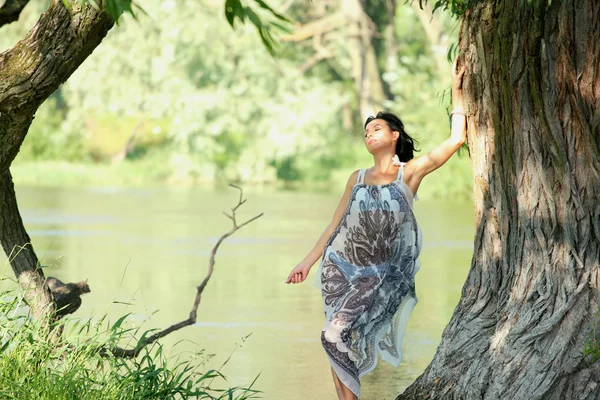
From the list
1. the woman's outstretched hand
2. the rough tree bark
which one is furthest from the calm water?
the rough tree bark

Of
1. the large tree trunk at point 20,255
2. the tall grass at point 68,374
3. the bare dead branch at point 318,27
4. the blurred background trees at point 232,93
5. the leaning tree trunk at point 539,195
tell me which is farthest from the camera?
the bare dead branch at point 318,27

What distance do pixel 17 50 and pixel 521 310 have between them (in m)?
2.84

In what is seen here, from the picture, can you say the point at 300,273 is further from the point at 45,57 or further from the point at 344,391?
the point at 45,57

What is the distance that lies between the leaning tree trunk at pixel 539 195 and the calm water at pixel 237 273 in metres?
1.86

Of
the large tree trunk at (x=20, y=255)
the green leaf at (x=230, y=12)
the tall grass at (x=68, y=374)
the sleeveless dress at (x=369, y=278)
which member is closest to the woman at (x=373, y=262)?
the sleeveless dress at (x=369, y=278)

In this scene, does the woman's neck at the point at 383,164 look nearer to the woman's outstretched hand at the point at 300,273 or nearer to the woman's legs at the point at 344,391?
the woman's outstretched hand at the point at 300,273

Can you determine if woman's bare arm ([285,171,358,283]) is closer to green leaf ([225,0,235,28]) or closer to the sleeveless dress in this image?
the sleeveless dress

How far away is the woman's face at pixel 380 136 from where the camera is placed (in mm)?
6043

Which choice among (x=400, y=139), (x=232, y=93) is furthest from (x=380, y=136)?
(x=232, y=93)

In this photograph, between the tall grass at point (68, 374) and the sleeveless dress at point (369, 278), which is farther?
the sleeveless dress at point (369, 278)

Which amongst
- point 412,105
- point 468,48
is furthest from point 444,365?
point 412,105

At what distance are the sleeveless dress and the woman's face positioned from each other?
0.50 ft

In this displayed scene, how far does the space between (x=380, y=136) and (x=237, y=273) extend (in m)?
8.29

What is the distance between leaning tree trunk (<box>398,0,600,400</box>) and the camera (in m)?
5.47
